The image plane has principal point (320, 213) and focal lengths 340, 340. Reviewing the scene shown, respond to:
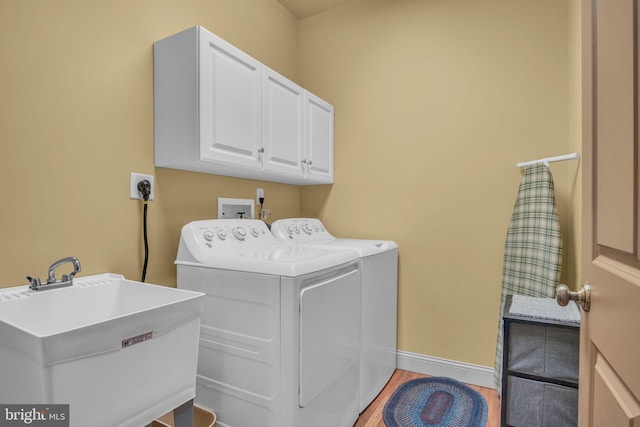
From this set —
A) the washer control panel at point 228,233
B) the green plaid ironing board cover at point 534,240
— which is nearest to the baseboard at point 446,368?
the green plaid ironing board cover at point 534,240

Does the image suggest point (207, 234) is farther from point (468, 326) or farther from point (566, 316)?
point (468, 326)

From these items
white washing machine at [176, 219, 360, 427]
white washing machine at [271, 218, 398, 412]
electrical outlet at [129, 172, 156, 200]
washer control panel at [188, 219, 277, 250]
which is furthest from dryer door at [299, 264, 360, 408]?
electrical outlet at [129, 172, 156, 200]

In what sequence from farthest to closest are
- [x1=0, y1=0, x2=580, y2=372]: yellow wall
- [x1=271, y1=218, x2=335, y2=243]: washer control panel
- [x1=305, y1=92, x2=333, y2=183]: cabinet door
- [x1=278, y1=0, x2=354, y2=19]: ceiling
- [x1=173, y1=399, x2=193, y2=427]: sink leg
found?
[x1=278, y1=0, x2=354, y2=19]: ceiling, [x1=305, y1=92, x2=333, y2=183]: cabinet door, [x1=271, y1=218, x2=335, y2=243]: washer control panel, [x1=0, y1=0, x2=580, y2=372]: yellow wall, [x1=173, y1=399, x2=193, y2=427]: sink leg

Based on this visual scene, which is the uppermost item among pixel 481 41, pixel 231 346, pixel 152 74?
pixel 481 41

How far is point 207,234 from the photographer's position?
165 centimetres

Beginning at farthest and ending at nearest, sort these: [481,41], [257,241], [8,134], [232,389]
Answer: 1. [481,41]
2. [257,241]
3. [232,389]
4. [8,134]

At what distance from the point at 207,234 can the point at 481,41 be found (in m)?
2.07

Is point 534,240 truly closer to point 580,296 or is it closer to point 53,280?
point 580,296

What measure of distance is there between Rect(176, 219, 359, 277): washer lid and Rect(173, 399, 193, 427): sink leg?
50cm

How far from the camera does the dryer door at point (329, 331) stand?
1327 mm

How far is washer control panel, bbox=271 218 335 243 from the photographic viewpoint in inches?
85.7

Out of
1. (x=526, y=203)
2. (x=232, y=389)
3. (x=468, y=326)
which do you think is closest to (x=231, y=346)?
(x=232, y=389)

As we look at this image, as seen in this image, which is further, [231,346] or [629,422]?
[231,346]

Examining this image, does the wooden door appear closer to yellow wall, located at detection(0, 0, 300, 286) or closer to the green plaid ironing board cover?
the green plaid ironing board cover
